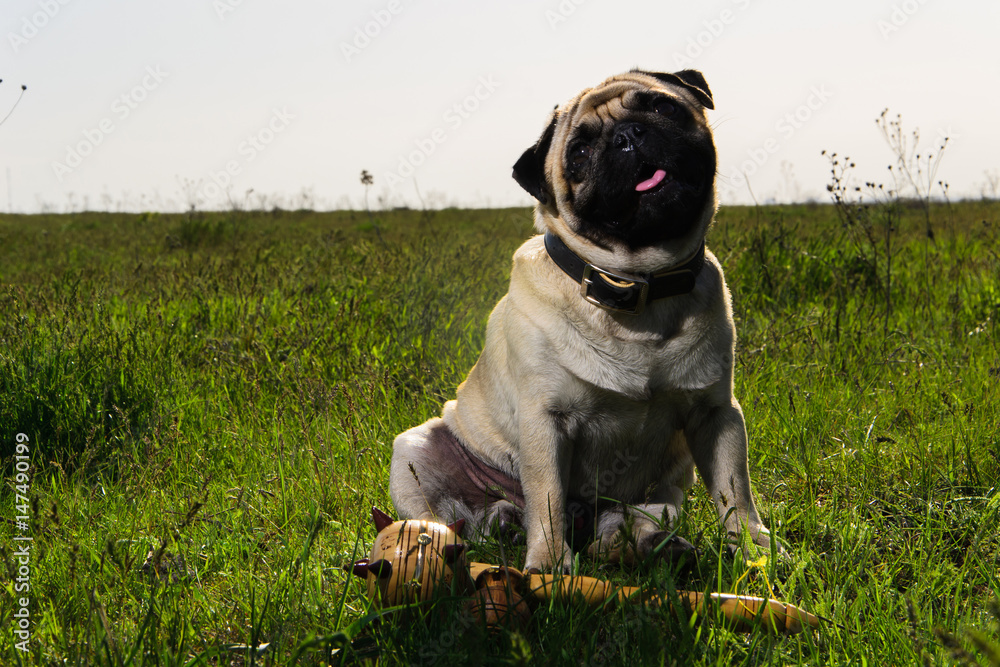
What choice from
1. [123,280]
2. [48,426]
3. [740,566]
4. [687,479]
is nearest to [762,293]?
[687,479]

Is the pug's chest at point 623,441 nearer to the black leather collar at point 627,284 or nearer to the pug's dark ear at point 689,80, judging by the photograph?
the black leather collar at point 627,284

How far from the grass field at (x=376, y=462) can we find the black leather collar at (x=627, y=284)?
83 cm

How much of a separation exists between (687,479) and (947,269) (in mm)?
4689

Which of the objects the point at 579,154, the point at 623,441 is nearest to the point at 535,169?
the point at 579,154

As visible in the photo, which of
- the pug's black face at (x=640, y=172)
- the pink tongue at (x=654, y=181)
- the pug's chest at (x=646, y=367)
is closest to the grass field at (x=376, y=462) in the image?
the pug's chest at (x=646, y=367)

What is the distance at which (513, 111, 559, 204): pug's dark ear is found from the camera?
8.72 feet

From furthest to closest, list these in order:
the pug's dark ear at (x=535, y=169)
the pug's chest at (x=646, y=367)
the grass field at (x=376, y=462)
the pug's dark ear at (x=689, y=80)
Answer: the pug's dark ear at (x=689, y=80), the pug's dark ear at (x=535, y=169), the pug's chest at (x=646, y=367), the grass field at (x=376, y=462)

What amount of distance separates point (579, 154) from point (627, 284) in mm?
536

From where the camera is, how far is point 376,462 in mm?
3119

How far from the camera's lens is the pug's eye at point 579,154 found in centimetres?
256

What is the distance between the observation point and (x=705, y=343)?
95.8 inches

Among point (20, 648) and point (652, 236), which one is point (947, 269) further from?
point (20, 648)

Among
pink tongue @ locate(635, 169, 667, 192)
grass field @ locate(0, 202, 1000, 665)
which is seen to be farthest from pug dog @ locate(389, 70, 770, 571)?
grass field @ locate(0, 202, 1000, 665)

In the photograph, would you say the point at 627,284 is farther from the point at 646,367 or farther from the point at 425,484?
the point at 425,484
